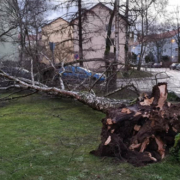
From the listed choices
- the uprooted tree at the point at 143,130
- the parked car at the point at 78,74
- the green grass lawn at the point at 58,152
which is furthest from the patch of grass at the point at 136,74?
the uprooted tree at the point at 143,130

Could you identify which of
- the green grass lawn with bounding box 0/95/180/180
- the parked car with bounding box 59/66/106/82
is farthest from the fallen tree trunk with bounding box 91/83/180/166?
the parked car with bounding box 59/66/106/82

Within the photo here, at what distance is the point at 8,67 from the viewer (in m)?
11.3

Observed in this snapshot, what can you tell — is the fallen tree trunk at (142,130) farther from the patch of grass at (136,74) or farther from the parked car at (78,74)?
the parked car at (78,74)

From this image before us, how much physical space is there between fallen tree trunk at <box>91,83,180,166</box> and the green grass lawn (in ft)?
0.58

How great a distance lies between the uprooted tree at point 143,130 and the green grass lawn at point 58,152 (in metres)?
0.19

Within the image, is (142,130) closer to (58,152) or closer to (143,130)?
(143,130)

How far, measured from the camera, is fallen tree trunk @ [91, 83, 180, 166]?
11.6ft

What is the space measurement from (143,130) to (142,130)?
0.05ft

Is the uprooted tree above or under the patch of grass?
under

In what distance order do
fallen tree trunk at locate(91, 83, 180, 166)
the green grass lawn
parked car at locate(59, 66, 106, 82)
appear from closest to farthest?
the green grass lawn
fallen tree trunk at locate(91, 83, 180, 166)
parked car at locate(59, 66, 106, 82)

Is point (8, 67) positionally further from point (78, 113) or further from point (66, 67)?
point (78, 113)

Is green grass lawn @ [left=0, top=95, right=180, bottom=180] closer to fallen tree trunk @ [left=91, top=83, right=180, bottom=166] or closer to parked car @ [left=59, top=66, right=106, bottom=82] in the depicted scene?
fallen tree trunk @ [left=91, top=83, right=180, bottom=166]

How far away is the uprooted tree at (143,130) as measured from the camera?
11.6ft

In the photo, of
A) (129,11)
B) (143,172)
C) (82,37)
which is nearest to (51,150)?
(143,172)
